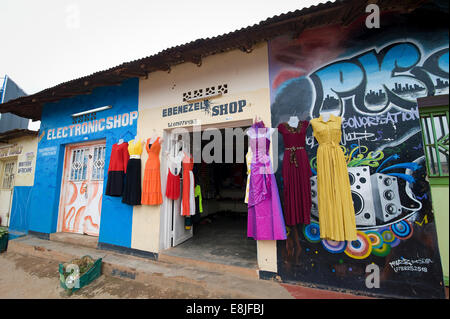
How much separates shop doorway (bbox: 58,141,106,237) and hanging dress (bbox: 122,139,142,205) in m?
1.29

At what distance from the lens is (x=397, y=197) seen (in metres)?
2.31

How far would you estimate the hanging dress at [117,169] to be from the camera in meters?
3.79

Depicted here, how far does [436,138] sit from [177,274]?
398 centimetres

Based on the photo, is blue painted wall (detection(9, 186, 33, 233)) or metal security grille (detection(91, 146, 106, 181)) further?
blue painted wall (detection(9, 186, 33, 233))

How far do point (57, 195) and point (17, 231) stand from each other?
2.11 m

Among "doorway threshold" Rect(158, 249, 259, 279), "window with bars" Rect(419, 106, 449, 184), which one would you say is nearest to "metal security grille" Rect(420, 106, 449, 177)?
"window with bars" Rect(419, 106, 449, 184)

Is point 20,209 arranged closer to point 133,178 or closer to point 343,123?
point 133,178

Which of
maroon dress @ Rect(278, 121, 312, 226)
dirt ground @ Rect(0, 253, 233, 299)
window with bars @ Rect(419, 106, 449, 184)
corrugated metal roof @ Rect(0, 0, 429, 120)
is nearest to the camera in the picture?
window with bars @ Rect(419, 106, 449, 184)

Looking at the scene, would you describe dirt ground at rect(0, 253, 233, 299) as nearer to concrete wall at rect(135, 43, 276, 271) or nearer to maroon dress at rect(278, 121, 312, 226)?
concrete wall at rect(135, 43, 276, 271)

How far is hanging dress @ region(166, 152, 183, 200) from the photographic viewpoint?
146 inches

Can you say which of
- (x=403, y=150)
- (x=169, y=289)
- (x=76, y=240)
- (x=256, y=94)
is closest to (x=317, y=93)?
(x=256, y=94)

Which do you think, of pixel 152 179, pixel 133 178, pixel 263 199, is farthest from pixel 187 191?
pixel 263 199

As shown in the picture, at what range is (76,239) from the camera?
4.33 m

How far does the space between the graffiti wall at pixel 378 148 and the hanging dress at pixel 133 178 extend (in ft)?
9.10
